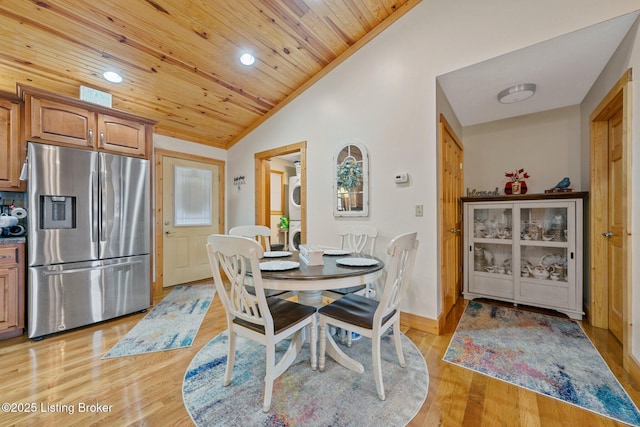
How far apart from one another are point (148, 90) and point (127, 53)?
0.53 meters

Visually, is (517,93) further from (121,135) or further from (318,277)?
(121,135)

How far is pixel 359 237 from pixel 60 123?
300 centimetres

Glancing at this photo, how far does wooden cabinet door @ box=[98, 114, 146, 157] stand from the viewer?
261cm

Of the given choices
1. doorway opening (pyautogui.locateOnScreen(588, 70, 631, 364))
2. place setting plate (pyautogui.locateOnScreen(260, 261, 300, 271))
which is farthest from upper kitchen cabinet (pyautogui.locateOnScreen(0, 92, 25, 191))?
doorway opening (pyautogui.locateOnScreen(588, 70, 631, 364))

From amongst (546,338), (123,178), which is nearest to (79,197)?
(123,178)

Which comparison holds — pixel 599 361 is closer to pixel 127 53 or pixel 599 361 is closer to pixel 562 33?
pixel 562 33

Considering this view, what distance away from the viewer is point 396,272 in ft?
4.94

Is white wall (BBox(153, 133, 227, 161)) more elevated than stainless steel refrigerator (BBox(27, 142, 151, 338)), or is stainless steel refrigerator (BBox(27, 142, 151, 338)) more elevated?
white wall (BBox(153, 133, 227, 161))

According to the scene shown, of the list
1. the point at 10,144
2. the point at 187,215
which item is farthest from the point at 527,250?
the point at 10,144

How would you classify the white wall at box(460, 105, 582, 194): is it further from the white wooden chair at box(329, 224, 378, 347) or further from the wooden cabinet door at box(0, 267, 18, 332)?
the wooden cabinet door at box(0, 267, 18, 332)

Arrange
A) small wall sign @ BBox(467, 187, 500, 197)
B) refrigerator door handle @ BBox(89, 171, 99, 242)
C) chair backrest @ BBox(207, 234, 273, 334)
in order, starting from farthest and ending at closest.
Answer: small wall sign @ BBox(467, 187, 500, 197), refrigerator door handle @ BBox(89, 171, 99, 242), chair backrest @ BBox(207, 234, 273, 334)

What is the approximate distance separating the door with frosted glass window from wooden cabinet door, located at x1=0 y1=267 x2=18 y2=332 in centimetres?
160

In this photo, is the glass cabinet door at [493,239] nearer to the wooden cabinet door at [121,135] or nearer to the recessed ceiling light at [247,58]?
the recessed ceiling light at [247,58]

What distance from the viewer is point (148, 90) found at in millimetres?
2945
